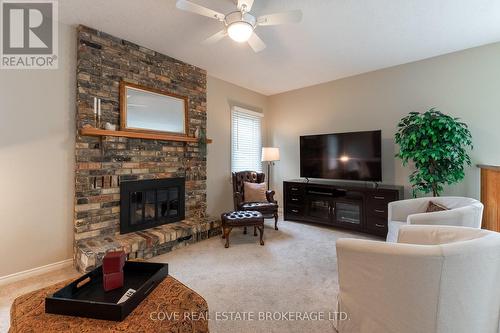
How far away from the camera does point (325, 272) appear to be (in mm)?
2461

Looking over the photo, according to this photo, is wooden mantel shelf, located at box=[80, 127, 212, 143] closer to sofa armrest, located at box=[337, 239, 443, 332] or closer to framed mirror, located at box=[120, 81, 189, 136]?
framed mirror, located at box=[120, 81, 189, 136]

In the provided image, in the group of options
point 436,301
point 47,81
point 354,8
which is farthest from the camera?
point 47,81

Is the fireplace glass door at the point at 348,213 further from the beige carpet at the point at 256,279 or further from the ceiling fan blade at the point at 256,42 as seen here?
the ceiling fan blade at the point at 256,42

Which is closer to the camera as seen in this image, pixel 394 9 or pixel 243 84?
pixel 394 9

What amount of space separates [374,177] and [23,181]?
455 centimetres

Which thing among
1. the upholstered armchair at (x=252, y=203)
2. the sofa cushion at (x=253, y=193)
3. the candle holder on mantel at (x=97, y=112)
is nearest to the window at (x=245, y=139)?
the upholstered armchair at (x=252, y=203)

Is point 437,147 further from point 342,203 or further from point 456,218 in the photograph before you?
Answer: point 342,203

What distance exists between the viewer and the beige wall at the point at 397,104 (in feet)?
10.2

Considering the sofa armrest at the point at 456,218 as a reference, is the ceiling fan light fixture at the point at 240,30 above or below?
above

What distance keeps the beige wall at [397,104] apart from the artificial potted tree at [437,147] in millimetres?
271

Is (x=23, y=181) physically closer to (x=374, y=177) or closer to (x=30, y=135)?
(x=30, y=135)

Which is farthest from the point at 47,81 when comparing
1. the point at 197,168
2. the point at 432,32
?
the point at 432,32

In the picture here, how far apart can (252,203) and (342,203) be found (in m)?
1.54

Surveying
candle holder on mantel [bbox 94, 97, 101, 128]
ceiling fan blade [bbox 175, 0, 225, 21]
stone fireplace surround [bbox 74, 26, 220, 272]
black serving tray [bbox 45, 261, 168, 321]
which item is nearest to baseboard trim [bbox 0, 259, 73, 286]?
stone fireplace surround [bbox 74, 26, 220, 272]
